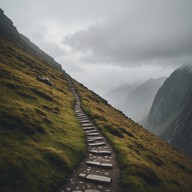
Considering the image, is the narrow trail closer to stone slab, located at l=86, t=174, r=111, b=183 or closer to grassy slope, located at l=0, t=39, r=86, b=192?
stone slab, located at l=86, t=174, r=111, b=183

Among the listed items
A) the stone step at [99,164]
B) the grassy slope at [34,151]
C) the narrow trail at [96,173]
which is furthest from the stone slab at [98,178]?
the stone step at [99,164]

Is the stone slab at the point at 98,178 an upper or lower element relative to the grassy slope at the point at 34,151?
lower

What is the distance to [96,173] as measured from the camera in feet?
61.5

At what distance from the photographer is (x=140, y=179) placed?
61.7 feet

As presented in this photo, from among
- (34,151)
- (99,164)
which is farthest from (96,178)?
(34,151)

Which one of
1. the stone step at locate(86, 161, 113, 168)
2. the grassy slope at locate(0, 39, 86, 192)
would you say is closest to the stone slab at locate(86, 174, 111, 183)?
the grassy slope at locate(0, 39, 86, 192)

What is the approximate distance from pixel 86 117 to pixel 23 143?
24603mm

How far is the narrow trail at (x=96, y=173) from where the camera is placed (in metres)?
16.3

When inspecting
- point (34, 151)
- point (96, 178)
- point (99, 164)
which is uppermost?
point (34, 151)

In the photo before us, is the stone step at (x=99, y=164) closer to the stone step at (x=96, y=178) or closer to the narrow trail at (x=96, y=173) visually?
the narrow trail at (x=96, y=173)

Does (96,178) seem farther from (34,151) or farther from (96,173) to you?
(34,151)

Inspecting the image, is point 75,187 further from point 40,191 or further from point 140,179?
point 140,179

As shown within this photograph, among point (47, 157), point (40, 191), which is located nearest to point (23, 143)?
point (47, 157)

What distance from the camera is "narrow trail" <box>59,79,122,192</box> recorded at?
16328mm
